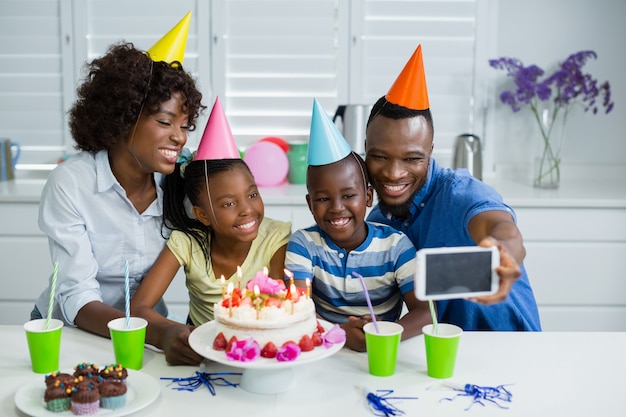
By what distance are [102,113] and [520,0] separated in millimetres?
2511

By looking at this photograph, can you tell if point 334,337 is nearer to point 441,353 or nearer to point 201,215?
point 441,353

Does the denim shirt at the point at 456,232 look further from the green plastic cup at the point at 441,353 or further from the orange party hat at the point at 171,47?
the orange party hat at the point at 171,47

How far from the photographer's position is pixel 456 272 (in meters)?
1.14

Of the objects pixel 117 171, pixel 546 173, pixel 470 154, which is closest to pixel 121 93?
pixel 117 171

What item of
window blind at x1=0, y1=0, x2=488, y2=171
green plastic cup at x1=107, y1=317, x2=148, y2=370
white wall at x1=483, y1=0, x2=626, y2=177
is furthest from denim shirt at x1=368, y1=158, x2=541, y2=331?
white wall at x1=483, y1=0, x2=626, y2=177

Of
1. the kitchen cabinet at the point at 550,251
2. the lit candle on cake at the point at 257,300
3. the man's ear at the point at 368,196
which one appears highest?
the man's ear at the point at 368,196

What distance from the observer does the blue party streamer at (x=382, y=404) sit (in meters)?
1.19

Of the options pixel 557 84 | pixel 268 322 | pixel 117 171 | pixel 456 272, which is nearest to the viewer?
pixel 456 272

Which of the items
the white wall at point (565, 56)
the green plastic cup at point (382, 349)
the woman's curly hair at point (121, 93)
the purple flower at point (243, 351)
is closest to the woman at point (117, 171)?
the woman's curly hair at point (121, 93)

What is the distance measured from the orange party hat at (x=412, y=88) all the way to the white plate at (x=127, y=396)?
86 centimetres

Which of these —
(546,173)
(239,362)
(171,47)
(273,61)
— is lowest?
(239,362)

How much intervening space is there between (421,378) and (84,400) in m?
0.60

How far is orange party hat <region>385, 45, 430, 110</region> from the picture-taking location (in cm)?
170

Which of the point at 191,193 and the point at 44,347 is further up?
the point at 191,193
